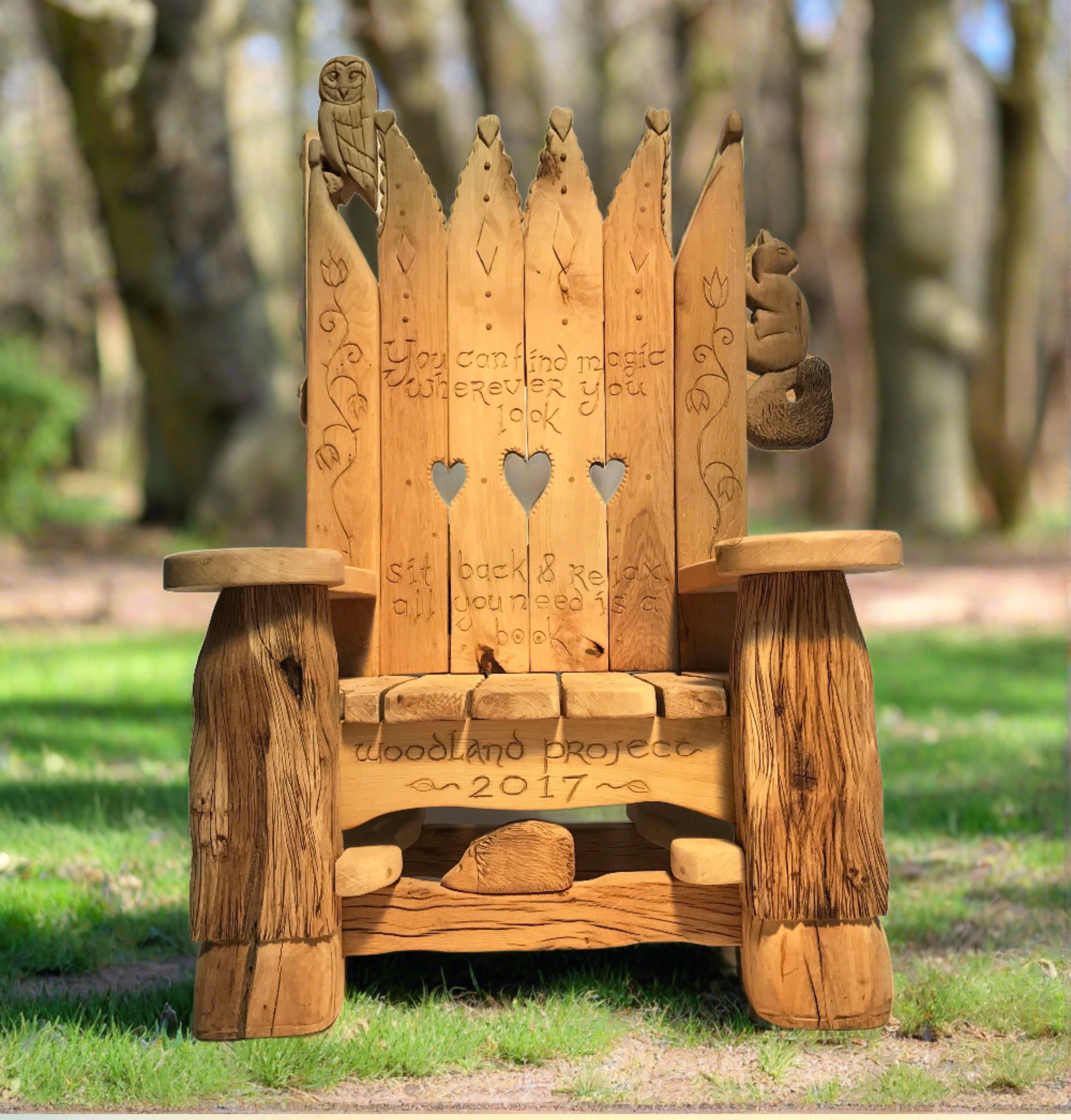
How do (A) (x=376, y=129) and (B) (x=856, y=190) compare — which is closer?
(A) (x=376, y=129)

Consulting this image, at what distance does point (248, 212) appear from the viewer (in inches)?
404

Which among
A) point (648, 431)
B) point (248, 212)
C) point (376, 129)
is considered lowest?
point (648, 431)

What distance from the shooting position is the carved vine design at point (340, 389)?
8.89 ft

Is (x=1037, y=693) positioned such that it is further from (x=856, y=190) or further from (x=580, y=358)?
(x=856, y=190)

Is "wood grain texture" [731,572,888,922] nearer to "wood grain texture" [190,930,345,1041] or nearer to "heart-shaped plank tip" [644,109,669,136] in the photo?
"wood grain texture" [190,930,345,1041]

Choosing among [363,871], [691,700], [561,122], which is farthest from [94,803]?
[561,122]

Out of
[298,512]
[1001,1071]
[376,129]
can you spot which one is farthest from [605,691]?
[298,512]

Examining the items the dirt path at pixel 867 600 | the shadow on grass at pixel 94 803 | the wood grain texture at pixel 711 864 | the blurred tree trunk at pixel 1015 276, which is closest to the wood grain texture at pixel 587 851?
the wood grain texture at pixel 711 864

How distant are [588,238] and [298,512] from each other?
776 centimetres

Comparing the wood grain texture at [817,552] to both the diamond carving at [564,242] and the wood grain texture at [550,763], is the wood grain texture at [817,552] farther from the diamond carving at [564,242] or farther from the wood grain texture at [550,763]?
the diamond carving at [564,242]

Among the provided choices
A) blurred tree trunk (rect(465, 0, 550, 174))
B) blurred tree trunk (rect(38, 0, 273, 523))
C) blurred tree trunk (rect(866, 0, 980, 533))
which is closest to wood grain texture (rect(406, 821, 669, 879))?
blurred tree trunk (rect(38, 0, 273, 523))

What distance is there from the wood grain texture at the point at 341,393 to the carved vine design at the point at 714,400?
67 centimetres

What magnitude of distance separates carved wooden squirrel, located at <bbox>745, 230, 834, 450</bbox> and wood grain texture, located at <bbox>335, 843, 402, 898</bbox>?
45.9 inches

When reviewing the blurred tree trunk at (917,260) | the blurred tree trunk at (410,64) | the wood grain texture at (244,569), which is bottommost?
the wood grain texture at (244,569)
